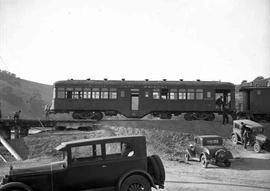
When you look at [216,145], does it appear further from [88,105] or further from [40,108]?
[40,108]

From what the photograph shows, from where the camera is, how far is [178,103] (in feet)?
88.8

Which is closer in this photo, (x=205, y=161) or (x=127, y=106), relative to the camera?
(x=205, y=161)

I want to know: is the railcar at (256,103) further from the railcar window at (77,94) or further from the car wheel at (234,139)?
the railcar window at (77,94)

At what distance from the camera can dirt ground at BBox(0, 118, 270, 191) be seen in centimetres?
1243

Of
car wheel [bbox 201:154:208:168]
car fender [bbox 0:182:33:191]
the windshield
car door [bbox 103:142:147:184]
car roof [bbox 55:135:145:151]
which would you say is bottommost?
car wheel [bbox 201:154:208:168]

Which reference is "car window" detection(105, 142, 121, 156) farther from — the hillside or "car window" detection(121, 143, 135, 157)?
the hillside

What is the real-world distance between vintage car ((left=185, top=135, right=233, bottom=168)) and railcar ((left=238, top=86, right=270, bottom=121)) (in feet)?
38.9

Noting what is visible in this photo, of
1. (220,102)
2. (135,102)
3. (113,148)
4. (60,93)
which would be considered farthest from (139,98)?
(113,148)

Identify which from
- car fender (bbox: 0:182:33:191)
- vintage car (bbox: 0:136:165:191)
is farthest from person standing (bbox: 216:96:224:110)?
car fender (bbox: 0:182:33:191)

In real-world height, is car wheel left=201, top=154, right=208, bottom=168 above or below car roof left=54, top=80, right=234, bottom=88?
below

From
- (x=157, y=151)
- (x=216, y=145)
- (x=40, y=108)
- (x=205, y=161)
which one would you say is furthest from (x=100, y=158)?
(x=40, y=108)

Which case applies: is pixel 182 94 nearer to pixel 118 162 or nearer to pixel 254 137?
pixel 254 137

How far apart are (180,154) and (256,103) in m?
11.6

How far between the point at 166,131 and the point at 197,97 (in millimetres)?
5736
